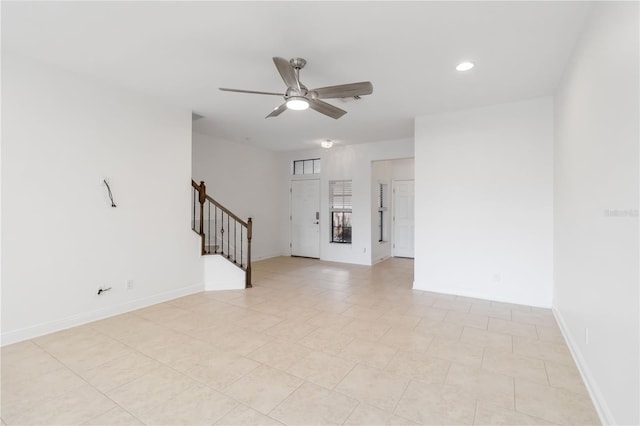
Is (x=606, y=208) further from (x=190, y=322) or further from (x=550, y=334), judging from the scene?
(x=190, y=322)

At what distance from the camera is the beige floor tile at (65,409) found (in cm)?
A: 192

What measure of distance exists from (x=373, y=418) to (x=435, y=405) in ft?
1.52

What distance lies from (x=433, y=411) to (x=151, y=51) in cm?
381

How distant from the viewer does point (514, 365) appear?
2.59 metres

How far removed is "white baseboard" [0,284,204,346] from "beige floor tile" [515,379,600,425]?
4145 millimetres

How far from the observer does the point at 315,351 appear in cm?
285

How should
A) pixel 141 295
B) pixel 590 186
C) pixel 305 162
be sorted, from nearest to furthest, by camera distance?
pixel 590 186, pixel 141 295, pixel 305 162

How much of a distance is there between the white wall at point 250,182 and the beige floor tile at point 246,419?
5.00 m

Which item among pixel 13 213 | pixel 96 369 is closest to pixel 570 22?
pixel 96 369

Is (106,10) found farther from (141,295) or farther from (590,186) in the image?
(590,186)

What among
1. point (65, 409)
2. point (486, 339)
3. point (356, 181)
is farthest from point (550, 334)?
point (356, 181)

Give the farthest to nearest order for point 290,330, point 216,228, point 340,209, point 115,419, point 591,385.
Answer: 1. point 340,209
2. point 216,228
3. point 290,330
4. point 591,385
5. point 115,419

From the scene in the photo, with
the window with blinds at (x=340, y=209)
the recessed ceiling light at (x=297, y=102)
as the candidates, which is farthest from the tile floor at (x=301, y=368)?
the window with blinds at (x=340, y=209)

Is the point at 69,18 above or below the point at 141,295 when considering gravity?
above
